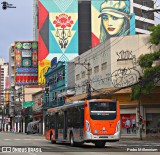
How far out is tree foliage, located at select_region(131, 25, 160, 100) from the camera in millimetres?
40375

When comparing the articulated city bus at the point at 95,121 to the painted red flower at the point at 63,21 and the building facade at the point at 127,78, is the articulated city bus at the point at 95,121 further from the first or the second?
the painted red flower at the point at 63,21

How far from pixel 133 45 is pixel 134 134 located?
35.2ft

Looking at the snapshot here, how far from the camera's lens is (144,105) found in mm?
47844

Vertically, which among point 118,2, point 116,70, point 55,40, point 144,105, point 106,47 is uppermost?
point 118,2

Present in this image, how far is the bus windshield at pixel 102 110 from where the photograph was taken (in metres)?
27.8

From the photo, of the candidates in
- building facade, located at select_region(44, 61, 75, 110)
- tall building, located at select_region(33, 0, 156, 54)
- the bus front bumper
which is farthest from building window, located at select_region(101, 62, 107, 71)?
tall building, located at select_region(33, 0, 156, 54)

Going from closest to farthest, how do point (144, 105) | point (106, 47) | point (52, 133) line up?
point (52, 133), point (144, 105), point (106, 47)

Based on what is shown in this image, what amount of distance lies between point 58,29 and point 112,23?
14879 millimetres

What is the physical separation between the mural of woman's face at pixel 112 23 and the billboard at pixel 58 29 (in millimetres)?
8090

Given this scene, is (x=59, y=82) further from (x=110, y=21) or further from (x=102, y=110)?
(x=102, y=110)

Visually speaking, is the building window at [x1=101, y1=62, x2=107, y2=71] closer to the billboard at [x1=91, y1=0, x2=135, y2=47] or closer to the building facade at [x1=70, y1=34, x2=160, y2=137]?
the building facade at [x1=70, y1=34, x2=160, y2=137]

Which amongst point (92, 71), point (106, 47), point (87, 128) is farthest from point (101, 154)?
point (92, 71)

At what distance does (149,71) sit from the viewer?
41.1 meters

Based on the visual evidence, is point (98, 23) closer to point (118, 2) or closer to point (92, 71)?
point (118, 2)
